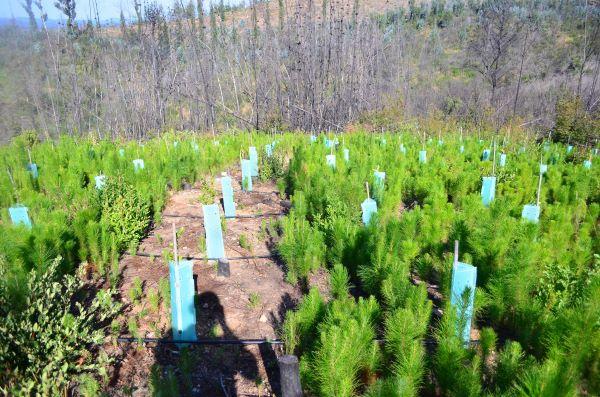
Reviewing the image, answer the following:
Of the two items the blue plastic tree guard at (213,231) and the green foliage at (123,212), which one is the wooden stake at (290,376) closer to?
the blue plastic tree guard at (213,231)

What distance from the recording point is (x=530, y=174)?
5613 millimetres

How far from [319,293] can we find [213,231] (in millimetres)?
1339

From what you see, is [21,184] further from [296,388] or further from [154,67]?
[154,67]

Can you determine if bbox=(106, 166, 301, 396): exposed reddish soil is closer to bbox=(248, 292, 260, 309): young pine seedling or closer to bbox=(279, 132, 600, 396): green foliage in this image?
bbox=(248, 292, 260, 309): young pine seedling

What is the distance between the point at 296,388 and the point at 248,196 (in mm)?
4652

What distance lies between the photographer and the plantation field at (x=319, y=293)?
1.80 m

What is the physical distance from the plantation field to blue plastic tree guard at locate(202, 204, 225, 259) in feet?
0.59

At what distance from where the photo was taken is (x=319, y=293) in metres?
2.64

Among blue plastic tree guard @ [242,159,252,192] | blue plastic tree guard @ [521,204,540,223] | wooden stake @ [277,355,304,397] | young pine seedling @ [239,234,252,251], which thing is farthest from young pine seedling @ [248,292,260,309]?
blue plastic tree guard @ [242,159,252,192]

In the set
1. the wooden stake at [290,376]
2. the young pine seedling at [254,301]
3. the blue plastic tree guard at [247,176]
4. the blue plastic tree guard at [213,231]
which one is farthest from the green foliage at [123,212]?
the wooden stake at [290,376]

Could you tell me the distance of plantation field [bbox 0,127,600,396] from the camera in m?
1.80

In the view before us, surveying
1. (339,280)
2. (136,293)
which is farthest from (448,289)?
(136,293)

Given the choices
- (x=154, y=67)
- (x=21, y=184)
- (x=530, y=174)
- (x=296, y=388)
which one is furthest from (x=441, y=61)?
(x=296, y=388)

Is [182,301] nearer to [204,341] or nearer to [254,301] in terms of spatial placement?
[204,341]
